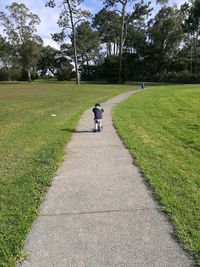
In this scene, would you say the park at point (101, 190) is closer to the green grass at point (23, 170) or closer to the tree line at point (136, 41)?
the green grass at point (23, 170)

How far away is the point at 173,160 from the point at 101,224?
135 inches

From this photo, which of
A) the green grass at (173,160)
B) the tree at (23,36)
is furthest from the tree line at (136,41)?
the green grass at (173,160)

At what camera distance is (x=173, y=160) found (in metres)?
7.17

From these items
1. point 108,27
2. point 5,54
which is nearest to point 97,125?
point 108,27

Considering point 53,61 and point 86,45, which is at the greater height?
point 86,45

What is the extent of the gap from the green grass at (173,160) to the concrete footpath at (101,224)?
0.19 meters

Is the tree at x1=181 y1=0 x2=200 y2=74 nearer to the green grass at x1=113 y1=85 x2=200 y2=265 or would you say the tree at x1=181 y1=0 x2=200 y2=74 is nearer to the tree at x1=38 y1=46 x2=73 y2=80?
the tree at x1=38 y1=46 x2=73 y2=80

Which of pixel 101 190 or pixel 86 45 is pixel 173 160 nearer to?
pixel 101 190

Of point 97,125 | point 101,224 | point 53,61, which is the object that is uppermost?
point 53,61

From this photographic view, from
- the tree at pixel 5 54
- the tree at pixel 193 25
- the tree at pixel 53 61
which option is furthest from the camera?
the tree at pixel 53 61

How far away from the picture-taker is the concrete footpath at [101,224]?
3453 mm

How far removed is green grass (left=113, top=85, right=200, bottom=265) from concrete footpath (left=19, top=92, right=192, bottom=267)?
0.64 feet

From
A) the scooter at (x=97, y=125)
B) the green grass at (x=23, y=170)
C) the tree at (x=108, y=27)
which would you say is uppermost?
the tree at (x=108, y=27)

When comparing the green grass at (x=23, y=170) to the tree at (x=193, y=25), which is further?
the tree at (x=193, y=25)
